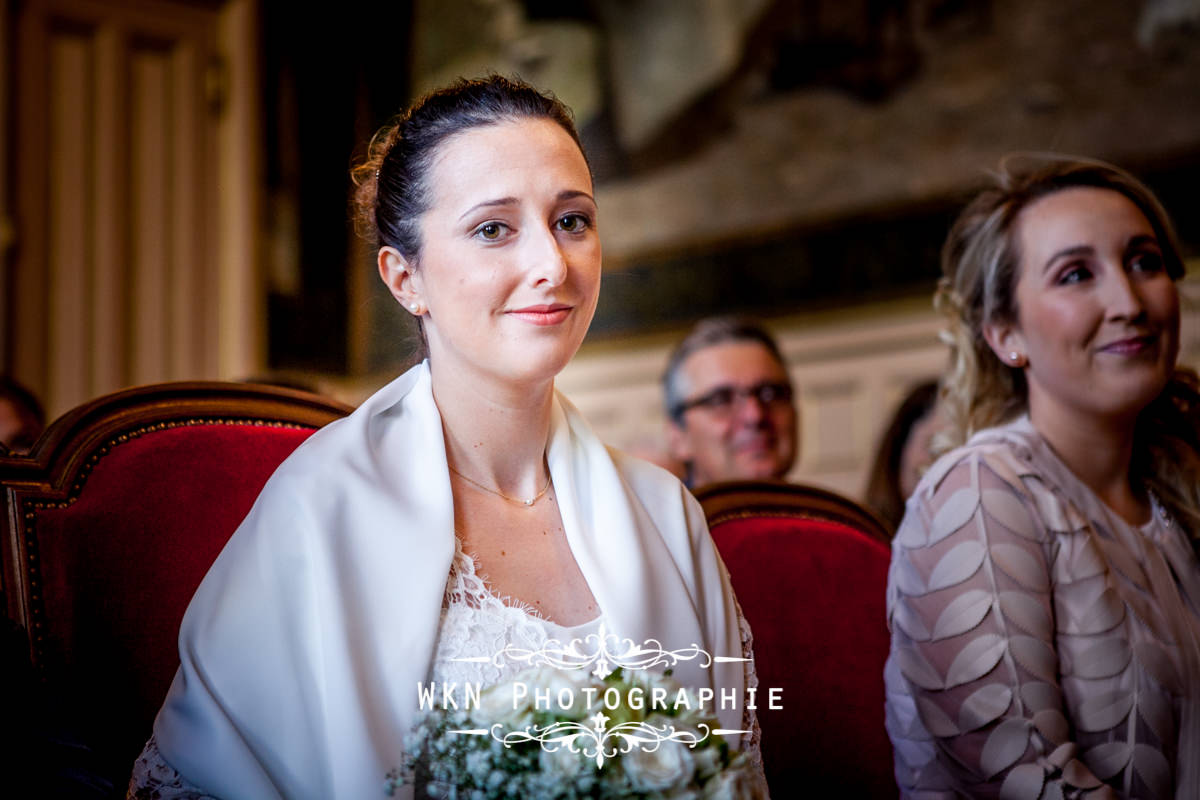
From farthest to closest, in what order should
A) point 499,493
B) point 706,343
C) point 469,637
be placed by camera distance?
point 706,343
point 499,493
point 469,637

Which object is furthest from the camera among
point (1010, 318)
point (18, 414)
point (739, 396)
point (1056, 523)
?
point (739, 396)

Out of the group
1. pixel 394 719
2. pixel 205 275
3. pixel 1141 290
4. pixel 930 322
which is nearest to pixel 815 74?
pixel 930 322

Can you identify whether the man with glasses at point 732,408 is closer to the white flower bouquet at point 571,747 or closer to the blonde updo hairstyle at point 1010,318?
the blonde updo hairstyle at point 1010,318

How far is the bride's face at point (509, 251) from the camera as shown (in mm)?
1647

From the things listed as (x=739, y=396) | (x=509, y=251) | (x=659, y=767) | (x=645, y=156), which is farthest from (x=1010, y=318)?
(x=645, y=156)

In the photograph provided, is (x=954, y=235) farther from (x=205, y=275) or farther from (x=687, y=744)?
(x=205, y=275)

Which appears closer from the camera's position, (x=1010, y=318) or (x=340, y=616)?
(x=340, y=616)

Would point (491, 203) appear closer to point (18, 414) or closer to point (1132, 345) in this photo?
point (1132, 345)

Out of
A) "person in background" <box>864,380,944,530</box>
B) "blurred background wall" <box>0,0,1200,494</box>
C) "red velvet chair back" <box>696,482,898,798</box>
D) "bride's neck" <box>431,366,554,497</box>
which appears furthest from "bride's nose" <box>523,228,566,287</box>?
"blurred background wall" <box>0,0,1200,494</box>

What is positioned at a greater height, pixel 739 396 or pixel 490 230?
pixel 739 396

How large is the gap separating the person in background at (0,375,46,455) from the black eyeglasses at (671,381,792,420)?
81.0 inches

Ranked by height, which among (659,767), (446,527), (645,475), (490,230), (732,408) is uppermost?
(732,408)

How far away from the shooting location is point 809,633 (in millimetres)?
2262

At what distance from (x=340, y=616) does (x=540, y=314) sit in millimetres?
494
